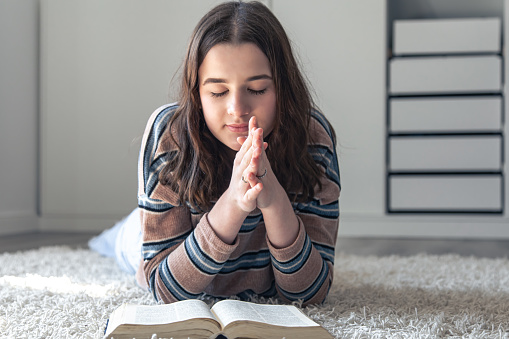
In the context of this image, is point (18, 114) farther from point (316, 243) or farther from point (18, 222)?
point (316, 243)

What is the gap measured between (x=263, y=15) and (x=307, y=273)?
44cm

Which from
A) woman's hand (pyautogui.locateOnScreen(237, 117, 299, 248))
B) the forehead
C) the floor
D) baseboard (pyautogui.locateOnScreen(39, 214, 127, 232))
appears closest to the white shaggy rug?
woman's hand (pyautogui.locateOnScreen(237, 117, 299, 248))

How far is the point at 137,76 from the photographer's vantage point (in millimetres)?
2793

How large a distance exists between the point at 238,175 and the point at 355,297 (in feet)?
1.41

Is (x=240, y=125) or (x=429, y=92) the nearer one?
(x=240, y=125)

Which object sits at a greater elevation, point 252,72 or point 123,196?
point 252,72

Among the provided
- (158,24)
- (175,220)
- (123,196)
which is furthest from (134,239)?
(158,24)

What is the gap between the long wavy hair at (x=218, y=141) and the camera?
0.95 meters

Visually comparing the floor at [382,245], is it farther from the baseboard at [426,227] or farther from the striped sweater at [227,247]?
the striped sweater at [227,247]

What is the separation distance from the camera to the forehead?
35.9 inches

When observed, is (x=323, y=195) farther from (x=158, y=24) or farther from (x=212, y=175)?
(x=158, y=24)

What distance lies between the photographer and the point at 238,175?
85 cm

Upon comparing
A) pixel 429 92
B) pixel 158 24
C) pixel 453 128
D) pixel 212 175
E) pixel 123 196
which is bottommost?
pixel 123 196

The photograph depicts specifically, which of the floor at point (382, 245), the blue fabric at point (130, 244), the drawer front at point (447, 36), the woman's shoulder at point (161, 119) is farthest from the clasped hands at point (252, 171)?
the drawer front at point (447, 36)
